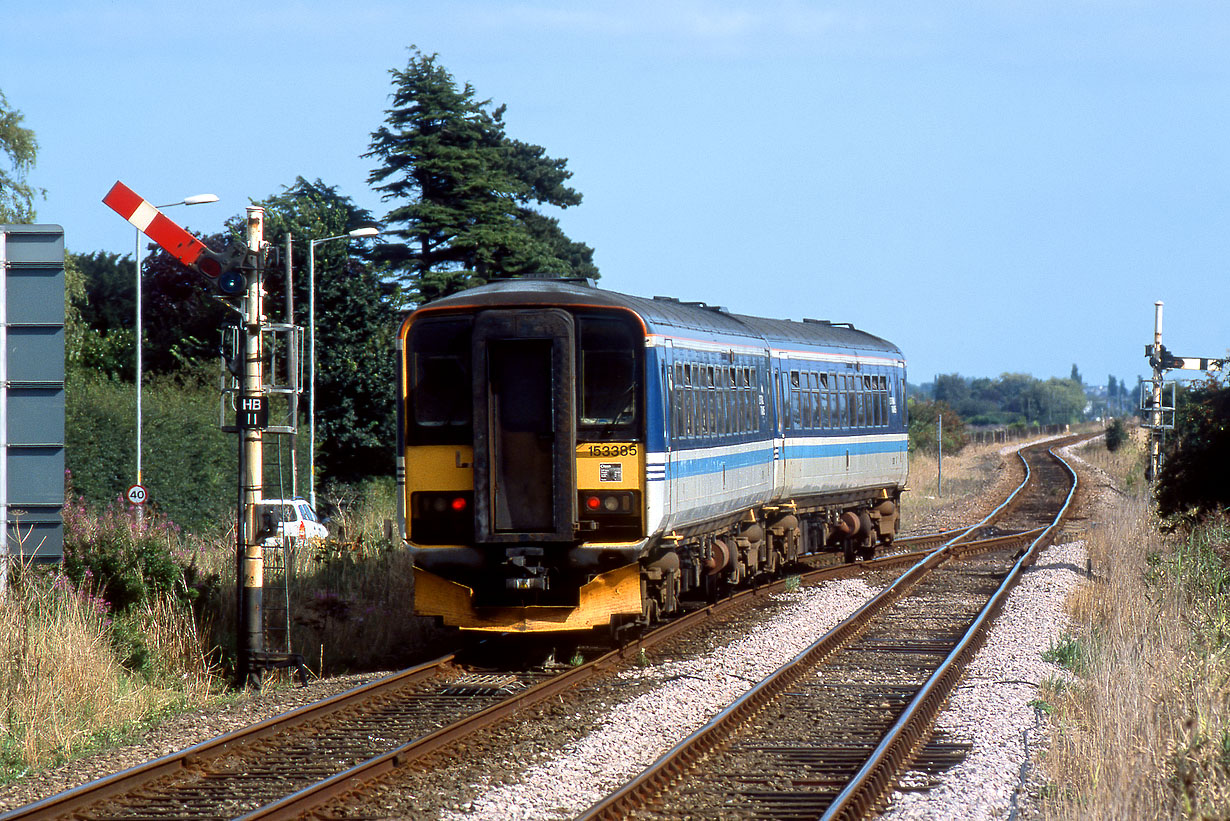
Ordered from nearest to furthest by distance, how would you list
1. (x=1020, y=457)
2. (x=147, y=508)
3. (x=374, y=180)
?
(x=147, y=508) < (x=374, y=180) < (x=1020, y=457)

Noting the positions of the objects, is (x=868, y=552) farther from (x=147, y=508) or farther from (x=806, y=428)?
(x=147, y=508)

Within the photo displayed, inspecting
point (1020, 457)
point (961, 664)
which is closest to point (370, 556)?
point (961, 664)

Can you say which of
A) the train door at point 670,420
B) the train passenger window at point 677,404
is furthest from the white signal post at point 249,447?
the train passenger window at point 677,404

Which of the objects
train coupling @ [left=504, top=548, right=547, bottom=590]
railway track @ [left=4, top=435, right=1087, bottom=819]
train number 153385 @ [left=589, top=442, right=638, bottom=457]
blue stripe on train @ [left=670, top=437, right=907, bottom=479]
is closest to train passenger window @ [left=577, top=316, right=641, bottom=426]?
train number 153385 @ [left=589, top=442, right=638, bottom=457]

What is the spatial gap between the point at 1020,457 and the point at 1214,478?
4403 cm

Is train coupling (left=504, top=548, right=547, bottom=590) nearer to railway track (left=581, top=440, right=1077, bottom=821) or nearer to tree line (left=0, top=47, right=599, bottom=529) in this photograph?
railway track (left=581, top=440, right=1077, bottom=821)

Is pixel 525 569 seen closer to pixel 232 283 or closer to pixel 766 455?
pixel 232 283

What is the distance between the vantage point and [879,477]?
75.6 ft

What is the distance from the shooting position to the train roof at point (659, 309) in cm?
1275

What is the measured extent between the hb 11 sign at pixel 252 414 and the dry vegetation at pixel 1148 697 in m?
6.34

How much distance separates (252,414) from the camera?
1186 cm

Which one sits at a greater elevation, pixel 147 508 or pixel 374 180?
pixel 374 180

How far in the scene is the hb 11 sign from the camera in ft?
38.9

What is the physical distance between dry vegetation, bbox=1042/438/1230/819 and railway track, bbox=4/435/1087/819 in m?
3.75
